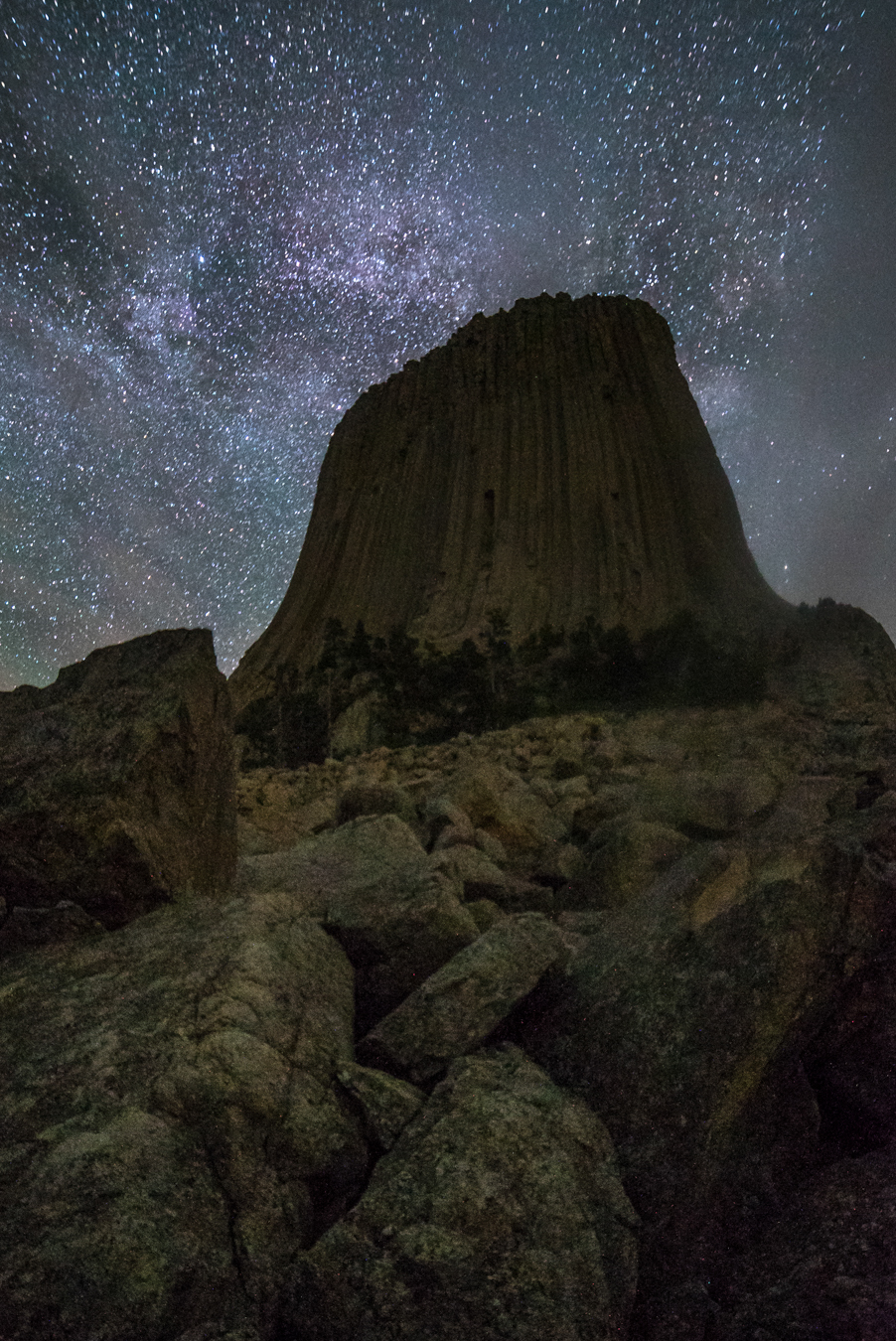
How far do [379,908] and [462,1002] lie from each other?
812mm

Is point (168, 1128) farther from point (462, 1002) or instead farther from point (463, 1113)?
point (462, 1002)

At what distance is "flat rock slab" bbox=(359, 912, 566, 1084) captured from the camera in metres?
2.38

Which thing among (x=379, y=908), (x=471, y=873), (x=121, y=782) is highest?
(x=121, y=782)

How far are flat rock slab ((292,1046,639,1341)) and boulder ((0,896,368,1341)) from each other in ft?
0.68

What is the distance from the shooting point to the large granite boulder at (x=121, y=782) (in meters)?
3.04

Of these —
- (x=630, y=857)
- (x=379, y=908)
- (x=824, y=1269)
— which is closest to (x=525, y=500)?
(x=630, y=857)

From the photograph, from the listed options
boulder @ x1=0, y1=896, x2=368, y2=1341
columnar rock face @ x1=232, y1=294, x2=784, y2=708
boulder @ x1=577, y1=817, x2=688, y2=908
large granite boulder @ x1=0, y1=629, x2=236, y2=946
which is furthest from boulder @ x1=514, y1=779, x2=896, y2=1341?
columnar rock face @ x1=232, y1=294, x2=784, y2=708

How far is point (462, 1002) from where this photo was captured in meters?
2.51

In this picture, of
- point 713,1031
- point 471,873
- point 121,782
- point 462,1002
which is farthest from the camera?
point 471,873

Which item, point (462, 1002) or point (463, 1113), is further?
point (462, 1002)

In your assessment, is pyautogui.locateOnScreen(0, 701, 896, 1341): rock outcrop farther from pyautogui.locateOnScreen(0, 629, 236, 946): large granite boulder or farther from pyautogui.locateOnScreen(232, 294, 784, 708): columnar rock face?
pyautogui.locateOnScreen(232, 294, 784, 708): columnar rock face

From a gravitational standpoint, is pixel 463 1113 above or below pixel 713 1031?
below

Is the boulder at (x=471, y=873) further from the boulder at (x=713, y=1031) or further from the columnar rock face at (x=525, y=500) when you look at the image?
the columnar rock face at (x=525, y=500)

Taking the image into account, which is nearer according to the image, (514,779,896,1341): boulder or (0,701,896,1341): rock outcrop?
(0,701,896,1341): rock outcrop
